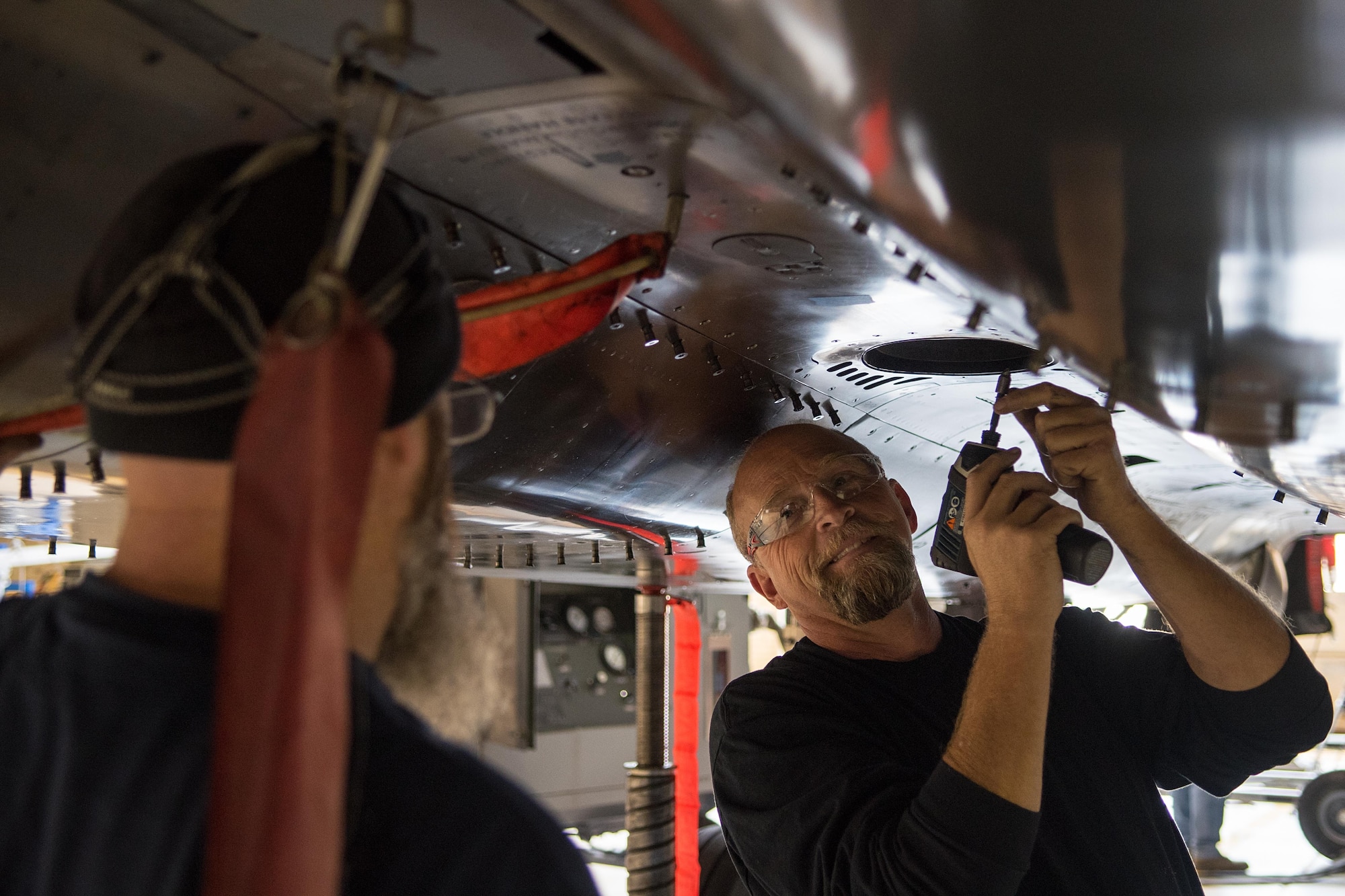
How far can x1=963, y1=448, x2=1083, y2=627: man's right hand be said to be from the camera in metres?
1.07

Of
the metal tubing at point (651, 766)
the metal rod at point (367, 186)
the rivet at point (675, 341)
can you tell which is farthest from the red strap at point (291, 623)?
the metal tubing at point (651, 766)

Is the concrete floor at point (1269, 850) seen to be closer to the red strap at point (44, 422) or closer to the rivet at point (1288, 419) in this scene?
the rivet at point (1288, 419)

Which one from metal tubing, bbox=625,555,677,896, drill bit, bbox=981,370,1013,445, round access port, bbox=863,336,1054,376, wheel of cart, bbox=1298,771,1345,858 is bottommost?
wheel of cart, bbox=1298,771,1345,858

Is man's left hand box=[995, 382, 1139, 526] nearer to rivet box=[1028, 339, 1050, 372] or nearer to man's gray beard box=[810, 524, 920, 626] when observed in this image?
rivet box=[1028, 339, 1050, 372]

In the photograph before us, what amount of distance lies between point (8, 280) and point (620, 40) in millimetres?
487

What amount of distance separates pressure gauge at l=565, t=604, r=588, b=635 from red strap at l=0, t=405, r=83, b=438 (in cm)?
490

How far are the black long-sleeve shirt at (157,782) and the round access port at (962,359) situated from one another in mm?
963

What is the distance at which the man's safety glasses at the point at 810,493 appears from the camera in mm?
1399

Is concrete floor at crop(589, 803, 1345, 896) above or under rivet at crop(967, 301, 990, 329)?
under

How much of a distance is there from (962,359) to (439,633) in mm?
965

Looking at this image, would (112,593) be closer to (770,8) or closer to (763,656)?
(770,8)

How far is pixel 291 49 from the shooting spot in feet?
2.01

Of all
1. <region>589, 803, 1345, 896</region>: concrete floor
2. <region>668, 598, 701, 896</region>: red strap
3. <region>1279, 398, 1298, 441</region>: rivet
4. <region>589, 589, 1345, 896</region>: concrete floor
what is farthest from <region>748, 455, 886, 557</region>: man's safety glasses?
<region>589, 803, 1345, 896</region>: concrete floor

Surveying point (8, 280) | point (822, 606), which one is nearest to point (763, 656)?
point (822, 606)
